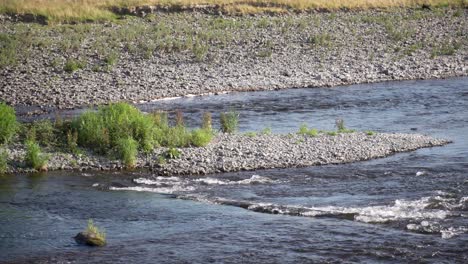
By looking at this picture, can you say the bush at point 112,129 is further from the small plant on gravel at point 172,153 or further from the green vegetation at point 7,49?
the green vegetation at point 7,49

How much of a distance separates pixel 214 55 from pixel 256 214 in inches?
869

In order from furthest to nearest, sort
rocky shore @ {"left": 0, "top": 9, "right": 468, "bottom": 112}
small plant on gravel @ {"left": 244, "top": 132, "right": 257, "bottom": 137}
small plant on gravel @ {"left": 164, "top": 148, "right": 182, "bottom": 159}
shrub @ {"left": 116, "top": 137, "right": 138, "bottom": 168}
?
rocky shore @ {"left": 0, "top": 9, "right": 468, "bottom": 112}
small plant on gravel @ {"left": 244, "top": 132, "right": 257, "bottom": 137}
small plant on gravel @ {"left": 164, "top": 148, "right": 182, "bottom": 159}
shrub @ {"left": 116, "top": 137, "right": 138, "bottom": 168}

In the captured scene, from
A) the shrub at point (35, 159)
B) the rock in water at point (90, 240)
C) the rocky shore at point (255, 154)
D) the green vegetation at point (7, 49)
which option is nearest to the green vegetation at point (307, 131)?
the rocky shore at point (255, 154)

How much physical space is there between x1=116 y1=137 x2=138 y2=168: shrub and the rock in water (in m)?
6.18

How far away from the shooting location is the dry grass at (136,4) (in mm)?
51094

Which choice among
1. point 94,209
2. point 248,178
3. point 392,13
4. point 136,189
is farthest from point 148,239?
point 392,13

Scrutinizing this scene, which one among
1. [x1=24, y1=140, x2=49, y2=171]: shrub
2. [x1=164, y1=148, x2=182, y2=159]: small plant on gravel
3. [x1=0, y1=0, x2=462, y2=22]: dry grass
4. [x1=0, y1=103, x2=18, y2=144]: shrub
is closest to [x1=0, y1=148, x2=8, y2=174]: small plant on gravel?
[x1=24, y1=140, x2=49, y2=171]: shrub

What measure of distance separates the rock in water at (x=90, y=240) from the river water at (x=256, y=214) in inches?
6.8

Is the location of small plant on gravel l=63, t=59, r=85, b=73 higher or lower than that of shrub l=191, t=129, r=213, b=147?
higher

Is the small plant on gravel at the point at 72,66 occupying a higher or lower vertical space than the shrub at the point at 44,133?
higher

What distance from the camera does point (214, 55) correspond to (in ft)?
136

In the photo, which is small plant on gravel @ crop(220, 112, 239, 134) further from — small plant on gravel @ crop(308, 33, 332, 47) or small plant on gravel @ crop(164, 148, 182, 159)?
small plant on gravel @ crop(308, 33, 332, 47)

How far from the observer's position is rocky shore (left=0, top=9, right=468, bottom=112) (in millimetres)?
35625

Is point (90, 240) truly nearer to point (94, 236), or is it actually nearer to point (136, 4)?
point (94, 236)
